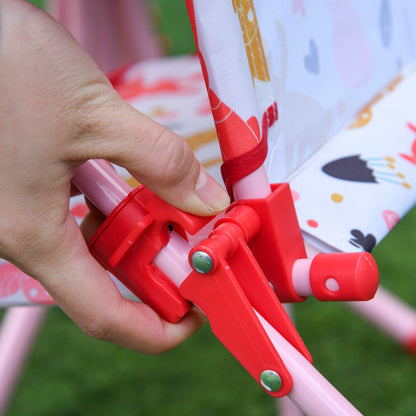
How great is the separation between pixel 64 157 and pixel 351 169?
224 mm

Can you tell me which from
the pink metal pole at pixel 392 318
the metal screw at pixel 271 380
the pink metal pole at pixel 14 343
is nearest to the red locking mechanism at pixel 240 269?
the metal screw at pixel 271 380

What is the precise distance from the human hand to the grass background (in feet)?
2.09

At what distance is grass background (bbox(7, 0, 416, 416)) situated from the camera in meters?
0.92

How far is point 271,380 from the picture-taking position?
314 millimetres

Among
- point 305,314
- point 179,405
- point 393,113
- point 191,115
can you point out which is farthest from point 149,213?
point 305,314

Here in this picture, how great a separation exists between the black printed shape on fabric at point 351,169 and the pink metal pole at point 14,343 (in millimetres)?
478

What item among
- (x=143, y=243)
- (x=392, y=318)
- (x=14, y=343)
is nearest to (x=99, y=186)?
(x=143, y=243)

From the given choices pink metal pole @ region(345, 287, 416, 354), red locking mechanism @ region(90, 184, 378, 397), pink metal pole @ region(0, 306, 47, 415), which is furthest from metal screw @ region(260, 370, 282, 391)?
pink metal pole @ region(345, 287, 416, 354)

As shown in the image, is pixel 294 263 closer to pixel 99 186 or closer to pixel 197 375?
pixel 99 186

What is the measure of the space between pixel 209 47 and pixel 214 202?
0.30 feet

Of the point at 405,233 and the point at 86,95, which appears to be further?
the point at 405,233

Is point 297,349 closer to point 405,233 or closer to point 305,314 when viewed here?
point 305,314

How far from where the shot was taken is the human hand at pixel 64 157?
0.95ft

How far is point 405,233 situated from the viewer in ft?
4.27
